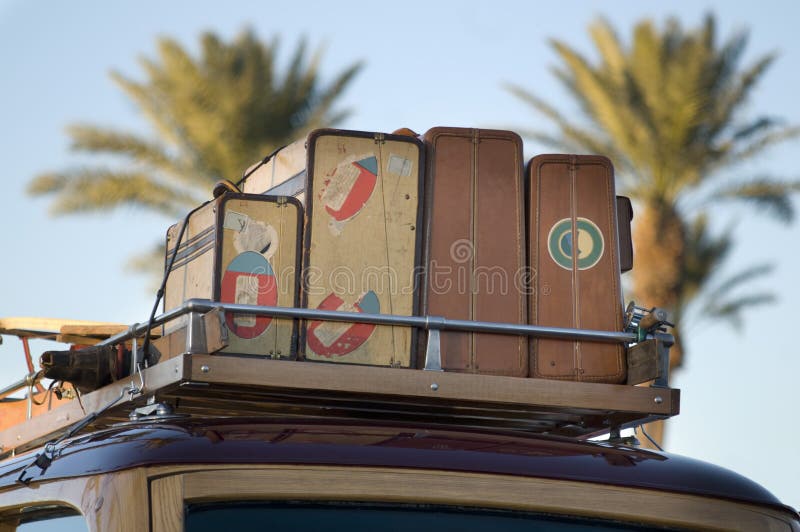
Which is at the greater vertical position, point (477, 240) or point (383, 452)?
point (477, 240)

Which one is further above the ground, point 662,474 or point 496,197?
point 496,197

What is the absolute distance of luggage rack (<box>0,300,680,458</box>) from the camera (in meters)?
2.76

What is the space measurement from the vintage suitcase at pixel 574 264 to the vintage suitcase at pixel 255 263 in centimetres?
67

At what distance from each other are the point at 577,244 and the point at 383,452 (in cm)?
130

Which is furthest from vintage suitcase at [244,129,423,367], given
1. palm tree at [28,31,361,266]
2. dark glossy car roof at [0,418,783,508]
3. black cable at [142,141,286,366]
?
palm tree at [28,31,361,266]

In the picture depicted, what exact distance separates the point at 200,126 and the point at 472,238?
12559 millimetres

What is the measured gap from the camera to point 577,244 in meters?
3.40

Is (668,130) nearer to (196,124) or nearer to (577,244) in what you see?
(196,124)

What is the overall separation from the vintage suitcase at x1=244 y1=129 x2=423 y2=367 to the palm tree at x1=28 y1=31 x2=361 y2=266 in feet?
40.1

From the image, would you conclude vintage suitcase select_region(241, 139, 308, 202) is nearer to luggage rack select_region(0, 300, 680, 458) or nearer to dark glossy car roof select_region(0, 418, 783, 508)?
luggage rack select_region(0, 300, 680, 458)

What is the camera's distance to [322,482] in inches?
86.4

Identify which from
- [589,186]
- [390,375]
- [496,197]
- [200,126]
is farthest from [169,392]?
[200,126]

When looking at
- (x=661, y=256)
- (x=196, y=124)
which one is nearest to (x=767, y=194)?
(x=661, y=256)

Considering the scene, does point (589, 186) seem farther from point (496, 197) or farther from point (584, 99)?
point (584, 99)
